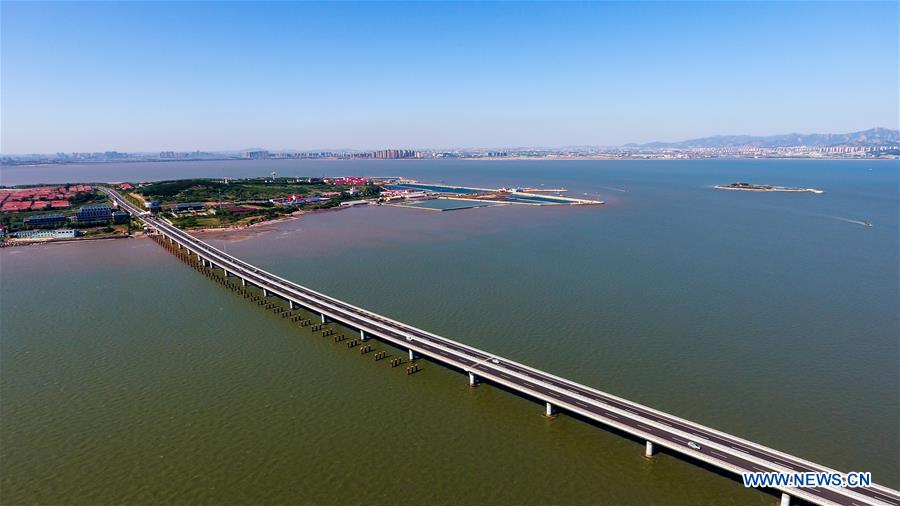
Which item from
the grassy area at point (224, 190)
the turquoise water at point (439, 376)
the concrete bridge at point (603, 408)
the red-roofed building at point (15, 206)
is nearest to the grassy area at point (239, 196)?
the grassy area at point (224, 190)

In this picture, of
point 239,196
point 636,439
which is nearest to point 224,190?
point 239,196

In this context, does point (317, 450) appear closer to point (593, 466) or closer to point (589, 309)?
point (593, 466)

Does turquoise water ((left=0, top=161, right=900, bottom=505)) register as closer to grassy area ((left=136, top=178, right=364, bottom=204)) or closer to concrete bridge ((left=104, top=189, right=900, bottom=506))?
concrete bridge ((left=104, top=189, right=900, bottom=506))

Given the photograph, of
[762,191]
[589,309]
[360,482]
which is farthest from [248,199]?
[762,191]

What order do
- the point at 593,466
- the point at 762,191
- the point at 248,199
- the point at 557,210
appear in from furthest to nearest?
the point at 762,191 → the point at 248,199 → the point at 557,210 → the point at 593,466

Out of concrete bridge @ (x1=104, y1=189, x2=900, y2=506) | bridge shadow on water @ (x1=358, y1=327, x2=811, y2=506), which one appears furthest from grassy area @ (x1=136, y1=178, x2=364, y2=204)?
bridge shadow on water @ (x1=358, y1=327, x2=811, y2=506)

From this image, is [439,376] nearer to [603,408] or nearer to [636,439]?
[603,408]

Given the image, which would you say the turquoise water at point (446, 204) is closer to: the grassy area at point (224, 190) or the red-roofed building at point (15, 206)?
the grassy area at point (224, 190)
